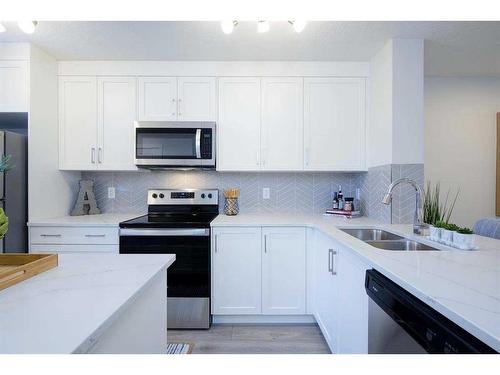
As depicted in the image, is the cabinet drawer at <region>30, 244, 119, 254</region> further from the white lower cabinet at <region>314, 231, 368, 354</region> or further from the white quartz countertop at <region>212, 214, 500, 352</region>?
the white quartz countertop at <region>212, 214, 500, 352</region>

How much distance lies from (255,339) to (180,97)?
2.16 metres

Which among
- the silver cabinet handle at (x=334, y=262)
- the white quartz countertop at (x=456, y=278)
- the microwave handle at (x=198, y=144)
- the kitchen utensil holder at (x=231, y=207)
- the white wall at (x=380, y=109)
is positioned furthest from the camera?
the kitchen utensil holder at (x=231, y=207)

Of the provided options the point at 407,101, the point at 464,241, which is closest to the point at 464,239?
the point at 464,241

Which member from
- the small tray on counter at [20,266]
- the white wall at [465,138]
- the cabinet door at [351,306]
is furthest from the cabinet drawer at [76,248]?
the white wall at [465,138]

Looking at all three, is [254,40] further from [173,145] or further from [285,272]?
[285,272]

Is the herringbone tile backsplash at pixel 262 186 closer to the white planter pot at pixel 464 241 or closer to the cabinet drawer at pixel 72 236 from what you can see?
the cabinet drawer at pixel 72 236

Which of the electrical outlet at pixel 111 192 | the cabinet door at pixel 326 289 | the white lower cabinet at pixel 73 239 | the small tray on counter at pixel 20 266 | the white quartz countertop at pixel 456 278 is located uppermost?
the electrical outlet at pixel 111 192

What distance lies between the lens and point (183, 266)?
237 cm

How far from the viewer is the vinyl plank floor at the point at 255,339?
6.85ft

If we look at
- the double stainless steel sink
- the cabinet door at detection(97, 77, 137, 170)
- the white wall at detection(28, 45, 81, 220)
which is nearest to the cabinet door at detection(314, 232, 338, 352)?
the double stainless steel sink

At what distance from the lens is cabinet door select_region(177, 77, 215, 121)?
2.69 meters

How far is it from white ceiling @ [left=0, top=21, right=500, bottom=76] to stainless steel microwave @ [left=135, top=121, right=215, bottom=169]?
625mm

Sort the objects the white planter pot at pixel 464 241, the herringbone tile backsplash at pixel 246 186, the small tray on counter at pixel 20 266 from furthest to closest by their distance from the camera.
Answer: the herringbone tile backsplash at pixel 246 186 → the white planter pot at pixel 464 241 → the small tray on counter at pixel 20 266

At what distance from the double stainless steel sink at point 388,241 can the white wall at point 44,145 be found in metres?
2.56
